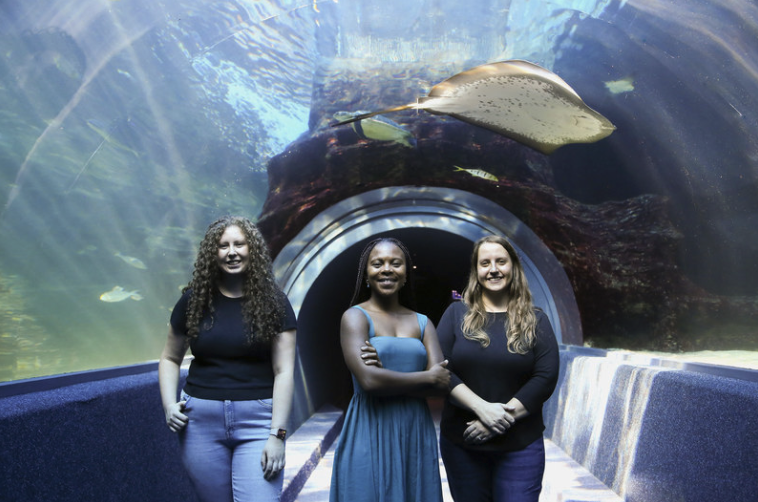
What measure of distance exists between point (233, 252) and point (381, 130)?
15.3ft

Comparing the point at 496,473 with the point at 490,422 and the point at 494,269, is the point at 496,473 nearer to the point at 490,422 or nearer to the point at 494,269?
the point at 490,422

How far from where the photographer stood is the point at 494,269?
7.90 ft

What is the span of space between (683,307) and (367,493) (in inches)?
203

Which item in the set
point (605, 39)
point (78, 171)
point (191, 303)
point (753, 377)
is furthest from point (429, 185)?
point (191, 303)

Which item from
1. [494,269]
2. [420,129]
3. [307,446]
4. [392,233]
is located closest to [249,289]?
[494,269]

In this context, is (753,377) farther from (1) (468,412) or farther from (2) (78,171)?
(2) (78,171)

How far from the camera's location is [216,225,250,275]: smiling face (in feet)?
7.13

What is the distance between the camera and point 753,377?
8.98ft

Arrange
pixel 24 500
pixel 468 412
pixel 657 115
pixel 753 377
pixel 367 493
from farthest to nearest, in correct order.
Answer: pixel 657 115 < pixel 753 377 < pixel 468 412 < pixel 367 493 < pixel 24 500

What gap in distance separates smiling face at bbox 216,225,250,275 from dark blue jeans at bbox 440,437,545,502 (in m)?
1.10

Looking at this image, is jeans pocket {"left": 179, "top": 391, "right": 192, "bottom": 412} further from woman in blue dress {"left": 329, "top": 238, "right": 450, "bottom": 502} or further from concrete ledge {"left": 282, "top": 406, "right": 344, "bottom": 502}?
concrete ledge {"left": 282, "top": 406, "right": 344, "bottom": 502}

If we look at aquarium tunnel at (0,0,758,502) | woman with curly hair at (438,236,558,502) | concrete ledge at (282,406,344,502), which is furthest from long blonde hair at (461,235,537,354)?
concrete ledge at (282,406,344,502)

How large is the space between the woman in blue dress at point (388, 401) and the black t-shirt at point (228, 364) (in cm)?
34

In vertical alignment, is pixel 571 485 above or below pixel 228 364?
below
